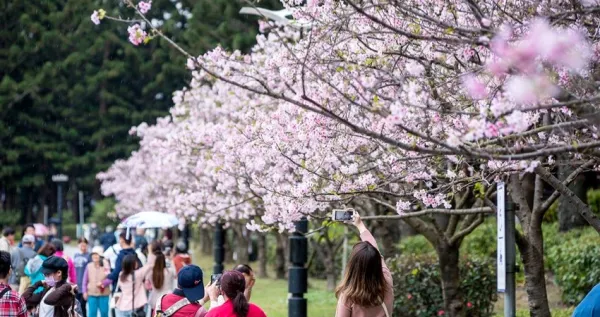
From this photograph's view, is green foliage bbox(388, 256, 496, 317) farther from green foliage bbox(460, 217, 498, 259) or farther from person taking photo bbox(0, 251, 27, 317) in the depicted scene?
person taking photo bbox(0, 251, 27, 317)

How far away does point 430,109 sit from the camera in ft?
19.6

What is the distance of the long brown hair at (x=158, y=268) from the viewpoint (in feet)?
42.4

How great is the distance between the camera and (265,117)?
36.7 feet

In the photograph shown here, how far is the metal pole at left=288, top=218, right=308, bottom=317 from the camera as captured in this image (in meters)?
11.8

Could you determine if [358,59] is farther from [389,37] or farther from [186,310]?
[186,310]

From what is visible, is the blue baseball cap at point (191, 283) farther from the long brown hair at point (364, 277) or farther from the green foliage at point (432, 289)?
the green foliage at point (432, 289)

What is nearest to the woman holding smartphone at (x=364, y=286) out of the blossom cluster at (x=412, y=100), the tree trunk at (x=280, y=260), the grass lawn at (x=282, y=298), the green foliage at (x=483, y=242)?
the blossom cluster at (x=412, y=100)

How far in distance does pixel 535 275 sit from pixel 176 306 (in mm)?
4046

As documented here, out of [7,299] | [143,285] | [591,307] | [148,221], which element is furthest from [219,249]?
[591,307]

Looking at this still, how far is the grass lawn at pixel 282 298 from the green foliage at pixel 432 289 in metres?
3.28

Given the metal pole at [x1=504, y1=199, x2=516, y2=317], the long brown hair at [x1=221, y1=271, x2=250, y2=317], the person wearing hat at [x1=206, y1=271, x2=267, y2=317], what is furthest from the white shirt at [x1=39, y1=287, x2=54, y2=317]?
the metal pole at [x1=504, y1=199, x2=516, y2=317]

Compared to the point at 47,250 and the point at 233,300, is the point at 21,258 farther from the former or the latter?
the point at 233,300

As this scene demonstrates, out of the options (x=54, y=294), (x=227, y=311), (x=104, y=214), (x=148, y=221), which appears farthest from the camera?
(x=104, y=214)

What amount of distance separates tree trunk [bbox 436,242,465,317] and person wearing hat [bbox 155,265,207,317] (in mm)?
4569
